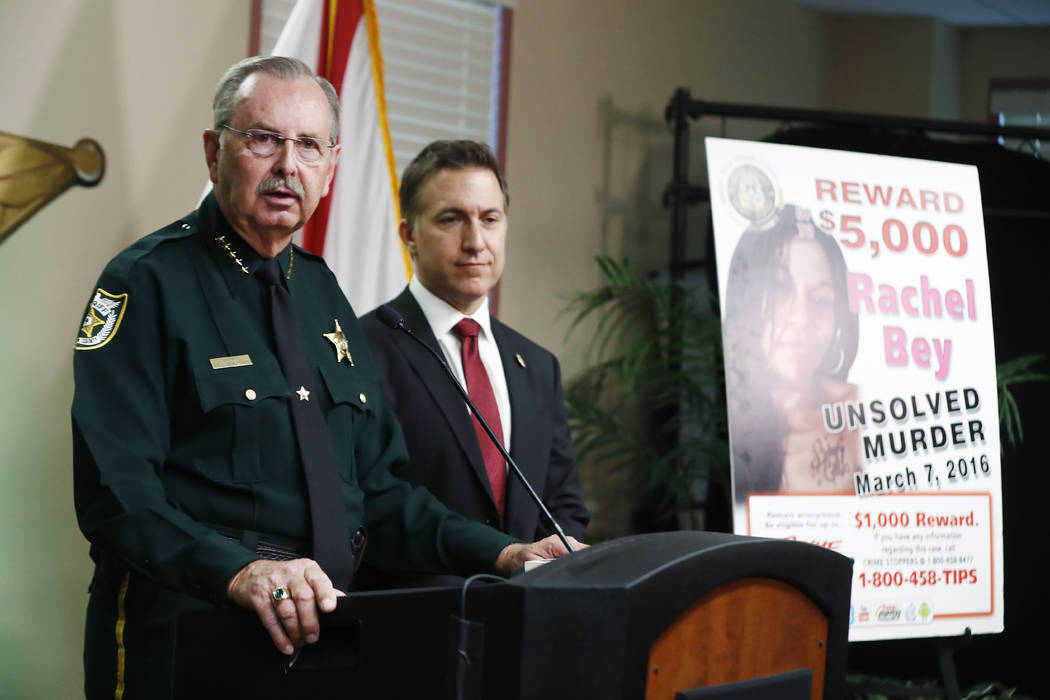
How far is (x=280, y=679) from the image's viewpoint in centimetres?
108

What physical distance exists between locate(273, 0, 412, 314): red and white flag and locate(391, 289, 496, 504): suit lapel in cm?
74

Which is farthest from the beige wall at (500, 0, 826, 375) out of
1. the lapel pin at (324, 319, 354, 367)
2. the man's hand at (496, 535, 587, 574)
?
the man's hand at (496, 535, 587, 574)

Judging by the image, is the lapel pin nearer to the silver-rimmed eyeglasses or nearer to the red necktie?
the silver-rimmed eyeglasses

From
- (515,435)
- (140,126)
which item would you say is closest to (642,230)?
(140,126)

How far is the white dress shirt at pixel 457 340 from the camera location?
7.25 feet

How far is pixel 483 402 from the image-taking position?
7.16 feet

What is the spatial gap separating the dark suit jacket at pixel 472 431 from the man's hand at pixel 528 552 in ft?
1.54

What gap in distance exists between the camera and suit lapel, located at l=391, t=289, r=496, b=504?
209 centimetres

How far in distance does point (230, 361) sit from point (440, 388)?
2.39 ft

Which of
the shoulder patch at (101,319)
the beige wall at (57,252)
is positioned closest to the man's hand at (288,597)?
the shoulder patch at (101,319)

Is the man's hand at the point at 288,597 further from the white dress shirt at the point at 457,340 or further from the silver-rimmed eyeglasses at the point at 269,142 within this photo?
the white dress shirt at the point at 457,340

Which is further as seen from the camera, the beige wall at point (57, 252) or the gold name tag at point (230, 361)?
the beige wall at point (57, 252)

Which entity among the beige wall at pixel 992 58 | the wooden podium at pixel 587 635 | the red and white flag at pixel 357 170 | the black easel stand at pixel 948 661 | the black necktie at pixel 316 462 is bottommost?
the black easel stand at pixel 948 661

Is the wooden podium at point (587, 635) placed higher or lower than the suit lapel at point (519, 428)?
lower
